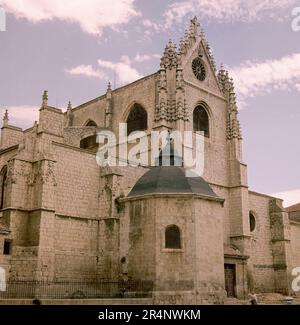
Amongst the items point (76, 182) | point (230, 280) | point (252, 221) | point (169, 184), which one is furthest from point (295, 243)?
point (76, 182)

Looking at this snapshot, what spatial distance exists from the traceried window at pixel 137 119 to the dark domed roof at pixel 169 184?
8350 millimetres

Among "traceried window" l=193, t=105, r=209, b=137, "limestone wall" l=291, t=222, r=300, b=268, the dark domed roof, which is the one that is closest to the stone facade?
the dark domed roof

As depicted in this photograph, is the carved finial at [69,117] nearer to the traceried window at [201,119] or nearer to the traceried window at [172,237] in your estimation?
the traceried window at [201,119]

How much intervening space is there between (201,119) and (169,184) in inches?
437

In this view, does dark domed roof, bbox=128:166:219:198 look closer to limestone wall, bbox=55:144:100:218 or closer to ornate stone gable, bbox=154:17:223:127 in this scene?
limestone wall, bbox=55:144:100:218

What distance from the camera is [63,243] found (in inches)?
836

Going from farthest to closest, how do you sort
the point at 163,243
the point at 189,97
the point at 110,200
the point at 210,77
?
the point at 210,77, the point at 189,97, the point at 110,200, the point at 163,243

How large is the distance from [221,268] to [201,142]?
35.2 feet

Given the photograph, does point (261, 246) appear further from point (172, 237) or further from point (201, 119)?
point (172, 237)

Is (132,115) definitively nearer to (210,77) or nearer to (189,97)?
(189,97)

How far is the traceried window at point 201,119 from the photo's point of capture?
1192 inches

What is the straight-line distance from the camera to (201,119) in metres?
30.8

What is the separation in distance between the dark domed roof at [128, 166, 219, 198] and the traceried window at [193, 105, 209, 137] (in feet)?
28.1
